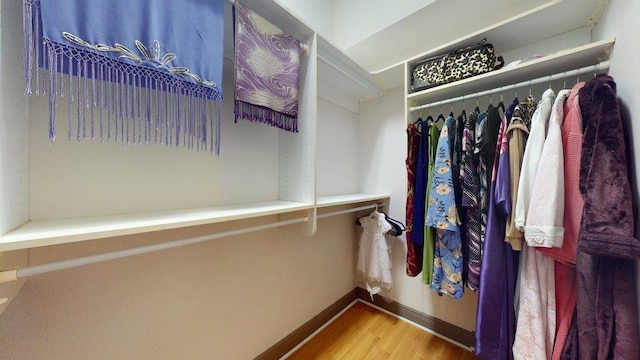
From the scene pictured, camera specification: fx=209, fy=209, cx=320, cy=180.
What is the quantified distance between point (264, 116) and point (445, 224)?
1.07m

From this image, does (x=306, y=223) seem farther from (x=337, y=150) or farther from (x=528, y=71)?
(x=528, y=71)

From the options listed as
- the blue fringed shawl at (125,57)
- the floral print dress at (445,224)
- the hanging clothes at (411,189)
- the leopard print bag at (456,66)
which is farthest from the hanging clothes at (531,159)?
the blue fringed shawl at (125,57)

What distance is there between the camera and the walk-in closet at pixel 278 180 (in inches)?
24.3

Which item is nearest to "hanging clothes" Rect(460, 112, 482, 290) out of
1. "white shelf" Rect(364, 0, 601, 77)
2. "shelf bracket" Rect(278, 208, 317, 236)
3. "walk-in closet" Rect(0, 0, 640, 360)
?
"walk-in closet" Rect(0, 0, 640, 360)

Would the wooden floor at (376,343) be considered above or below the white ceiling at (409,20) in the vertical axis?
below

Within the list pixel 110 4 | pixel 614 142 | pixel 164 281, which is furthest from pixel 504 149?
pixel 164 281

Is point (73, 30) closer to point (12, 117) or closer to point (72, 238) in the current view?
point (12, 117)

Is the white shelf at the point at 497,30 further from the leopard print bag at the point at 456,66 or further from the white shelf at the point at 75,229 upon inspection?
the white shelf at the point at 75,229

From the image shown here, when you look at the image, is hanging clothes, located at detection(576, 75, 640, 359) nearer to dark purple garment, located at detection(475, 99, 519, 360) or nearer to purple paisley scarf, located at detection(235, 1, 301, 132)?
dark purple garment, located at detection(475, 99, 519, 360)

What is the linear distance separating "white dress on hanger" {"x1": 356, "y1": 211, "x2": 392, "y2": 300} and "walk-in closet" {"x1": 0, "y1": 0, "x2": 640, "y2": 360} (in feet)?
0.10

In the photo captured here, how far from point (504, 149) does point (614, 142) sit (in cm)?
29

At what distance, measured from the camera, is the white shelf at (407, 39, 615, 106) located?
2.90 feet

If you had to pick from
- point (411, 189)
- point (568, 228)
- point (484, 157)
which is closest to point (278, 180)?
point (411, 189)

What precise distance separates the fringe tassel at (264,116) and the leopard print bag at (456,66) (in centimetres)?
86
